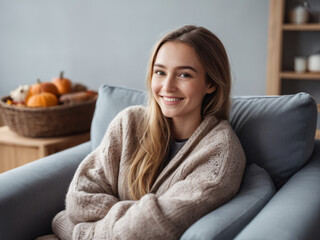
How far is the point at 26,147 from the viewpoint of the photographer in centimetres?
232

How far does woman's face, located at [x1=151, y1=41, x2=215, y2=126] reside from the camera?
4.75 ft

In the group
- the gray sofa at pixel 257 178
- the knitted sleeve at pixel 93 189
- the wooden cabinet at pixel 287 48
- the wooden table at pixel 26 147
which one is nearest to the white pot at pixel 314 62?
the wooden cabinet at pixel 287 48

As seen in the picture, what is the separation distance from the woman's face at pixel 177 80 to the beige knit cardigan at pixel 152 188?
10 centimetres

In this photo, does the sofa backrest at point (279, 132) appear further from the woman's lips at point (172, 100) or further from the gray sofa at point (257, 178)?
the woman's lips at point (172, 100)

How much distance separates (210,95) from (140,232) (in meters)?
0.60

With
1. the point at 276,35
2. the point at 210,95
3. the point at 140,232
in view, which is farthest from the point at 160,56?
the point at 276,35

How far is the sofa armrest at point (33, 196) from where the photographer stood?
1.44 meters

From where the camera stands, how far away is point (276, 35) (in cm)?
259

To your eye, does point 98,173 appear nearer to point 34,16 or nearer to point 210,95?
point 210,95

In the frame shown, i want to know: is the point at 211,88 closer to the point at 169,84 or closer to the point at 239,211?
the point at 169,84

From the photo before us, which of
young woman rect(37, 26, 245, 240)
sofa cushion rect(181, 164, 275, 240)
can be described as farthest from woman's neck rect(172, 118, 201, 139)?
sofa cushion rect(181, 164, 275, 240)

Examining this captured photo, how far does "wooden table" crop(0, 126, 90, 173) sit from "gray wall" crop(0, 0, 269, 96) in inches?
37.9

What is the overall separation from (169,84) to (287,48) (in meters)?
1.59

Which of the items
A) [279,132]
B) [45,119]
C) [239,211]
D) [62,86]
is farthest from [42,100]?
[239,211]
